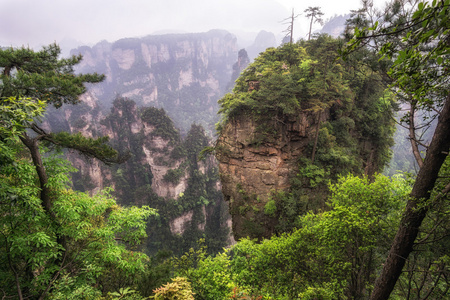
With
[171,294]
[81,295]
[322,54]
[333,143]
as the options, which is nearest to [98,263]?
[81,295]

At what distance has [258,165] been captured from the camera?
13969 mm

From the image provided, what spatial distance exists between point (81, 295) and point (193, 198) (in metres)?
32.0

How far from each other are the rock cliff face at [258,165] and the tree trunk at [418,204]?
381 inches

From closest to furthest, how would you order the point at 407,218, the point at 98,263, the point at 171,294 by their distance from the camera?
the point at 407,218
the point at 171,294
the point at 98,263

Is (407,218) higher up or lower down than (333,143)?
higher up

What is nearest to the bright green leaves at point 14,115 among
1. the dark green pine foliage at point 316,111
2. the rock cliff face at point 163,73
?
the dark green pine foliage at point 316,111

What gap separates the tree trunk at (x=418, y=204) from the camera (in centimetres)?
272

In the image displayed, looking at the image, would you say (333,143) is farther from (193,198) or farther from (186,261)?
(193,198)

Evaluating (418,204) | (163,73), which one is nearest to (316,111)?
(418,204)

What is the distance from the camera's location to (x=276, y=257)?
7461 millimetres

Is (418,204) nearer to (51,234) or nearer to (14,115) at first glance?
(14,115)

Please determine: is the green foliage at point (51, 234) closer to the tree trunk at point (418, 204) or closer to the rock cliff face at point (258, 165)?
the tree trunk at point (418, 204)

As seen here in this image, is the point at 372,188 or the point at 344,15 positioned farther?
the point at 344,15

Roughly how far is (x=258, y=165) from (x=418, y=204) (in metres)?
11.3
